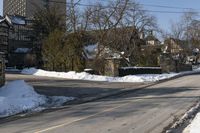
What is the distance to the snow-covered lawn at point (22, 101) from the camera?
18716 mm

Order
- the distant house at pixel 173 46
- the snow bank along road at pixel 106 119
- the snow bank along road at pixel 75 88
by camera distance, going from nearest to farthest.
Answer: the snow bank along road at pixel 106 119
the snow bank along road at pixel 75 88
the distant house at pixel 173 46

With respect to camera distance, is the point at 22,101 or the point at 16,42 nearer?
the point at 22,101

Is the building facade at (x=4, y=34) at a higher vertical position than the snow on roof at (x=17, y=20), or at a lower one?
lower

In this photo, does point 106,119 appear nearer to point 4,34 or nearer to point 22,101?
point 22,101

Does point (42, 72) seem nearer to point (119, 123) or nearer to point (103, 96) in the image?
point (103, 96)

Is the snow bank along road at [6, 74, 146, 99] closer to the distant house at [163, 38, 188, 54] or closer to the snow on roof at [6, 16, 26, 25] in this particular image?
the distant house at [163, 38, 188, 54]

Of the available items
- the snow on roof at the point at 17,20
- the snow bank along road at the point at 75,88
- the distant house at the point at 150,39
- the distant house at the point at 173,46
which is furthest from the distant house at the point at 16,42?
the snow bank along road at the point at 75,88

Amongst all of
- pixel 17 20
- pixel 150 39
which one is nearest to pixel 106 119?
pixel 150 39

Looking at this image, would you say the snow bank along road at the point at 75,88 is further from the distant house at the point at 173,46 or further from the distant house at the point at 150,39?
the distant house at the point at 173,46

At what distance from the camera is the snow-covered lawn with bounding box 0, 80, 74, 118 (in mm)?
18716

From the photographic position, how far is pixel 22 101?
20.7 metres

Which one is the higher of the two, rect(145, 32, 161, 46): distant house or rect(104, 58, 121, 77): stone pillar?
rect(145, 32, 161, 46): distant house

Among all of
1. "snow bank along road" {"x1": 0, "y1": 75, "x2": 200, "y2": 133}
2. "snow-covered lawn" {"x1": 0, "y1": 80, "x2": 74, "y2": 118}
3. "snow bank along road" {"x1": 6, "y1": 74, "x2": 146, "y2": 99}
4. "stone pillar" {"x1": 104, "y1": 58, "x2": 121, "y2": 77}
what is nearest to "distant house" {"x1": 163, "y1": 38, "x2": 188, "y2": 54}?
"stone pillar" {"x1": 104, "y1": 58, "x2": 121, "y2": 77}

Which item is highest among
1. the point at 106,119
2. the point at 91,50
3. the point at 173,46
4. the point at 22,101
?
the point at 173,46
